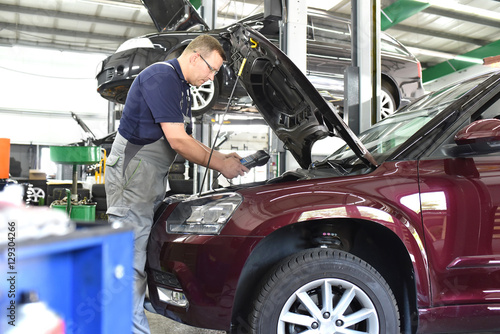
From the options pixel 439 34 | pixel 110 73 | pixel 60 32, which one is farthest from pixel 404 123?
pixel 60 32

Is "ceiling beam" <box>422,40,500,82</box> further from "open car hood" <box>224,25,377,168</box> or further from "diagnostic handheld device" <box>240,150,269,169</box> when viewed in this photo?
"diagnostic handheld device" <box>240,150,269,169</box>

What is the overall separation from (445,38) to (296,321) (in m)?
13.0

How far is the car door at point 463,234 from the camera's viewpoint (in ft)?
5.47

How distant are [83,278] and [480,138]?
1.53 m

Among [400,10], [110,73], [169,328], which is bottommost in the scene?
[169,328]

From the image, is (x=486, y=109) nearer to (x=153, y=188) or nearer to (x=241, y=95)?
(x=153, y=188)

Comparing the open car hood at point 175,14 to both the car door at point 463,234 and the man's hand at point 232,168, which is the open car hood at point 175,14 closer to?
the man's hand at point 232,168

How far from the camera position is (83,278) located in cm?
65

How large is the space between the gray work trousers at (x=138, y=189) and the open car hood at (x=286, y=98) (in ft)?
2.10

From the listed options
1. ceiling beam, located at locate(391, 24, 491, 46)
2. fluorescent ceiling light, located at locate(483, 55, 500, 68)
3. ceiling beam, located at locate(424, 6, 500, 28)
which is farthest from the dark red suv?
ceiling beam, located at locate(391, 24, 491, 46)

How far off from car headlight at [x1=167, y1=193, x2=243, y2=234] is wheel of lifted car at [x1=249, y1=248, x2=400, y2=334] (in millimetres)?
301

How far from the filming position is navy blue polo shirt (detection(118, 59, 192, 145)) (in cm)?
196

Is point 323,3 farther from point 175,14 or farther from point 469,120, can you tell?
point 469,120

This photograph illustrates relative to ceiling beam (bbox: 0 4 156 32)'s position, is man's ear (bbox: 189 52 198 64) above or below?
below
